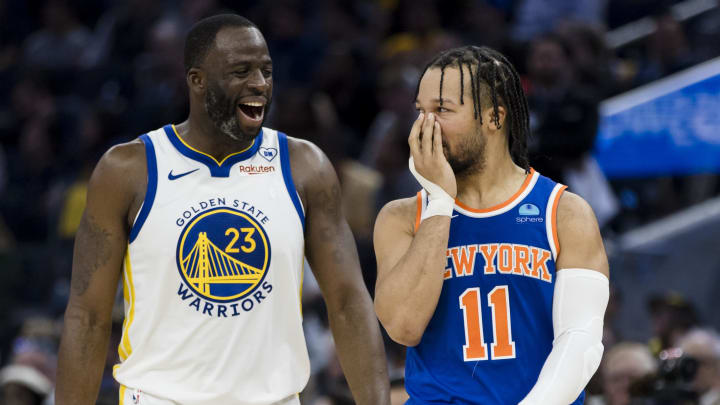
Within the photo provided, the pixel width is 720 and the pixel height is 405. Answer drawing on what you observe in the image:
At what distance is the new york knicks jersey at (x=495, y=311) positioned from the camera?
138 inches

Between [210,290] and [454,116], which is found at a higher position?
[454,116]

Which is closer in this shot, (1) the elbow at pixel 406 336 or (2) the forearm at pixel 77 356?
(1) the elbow at pixel 406 336

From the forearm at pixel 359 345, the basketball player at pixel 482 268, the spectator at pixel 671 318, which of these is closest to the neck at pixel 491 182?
the basketball player at pixel 482 268

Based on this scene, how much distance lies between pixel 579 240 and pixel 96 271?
1.68 metres

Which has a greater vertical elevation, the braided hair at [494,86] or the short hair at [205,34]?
the short hair at [205,34]

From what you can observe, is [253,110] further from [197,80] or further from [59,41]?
[59,41]

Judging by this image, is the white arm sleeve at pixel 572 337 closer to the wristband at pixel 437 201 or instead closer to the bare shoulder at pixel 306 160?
the wristband at pixel 437 201

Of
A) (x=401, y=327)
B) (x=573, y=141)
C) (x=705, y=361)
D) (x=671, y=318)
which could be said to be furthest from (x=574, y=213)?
(x=573, y=141)

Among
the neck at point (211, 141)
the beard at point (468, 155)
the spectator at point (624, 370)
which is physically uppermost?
the neck at point (211, 141)

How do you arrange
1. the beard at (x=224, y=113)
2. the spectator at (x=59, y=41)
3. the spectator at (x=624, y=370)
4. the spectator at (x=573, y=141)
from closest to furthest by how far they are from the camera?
the beard at (x=224, y=113), the spectator at (x=624, y=370), the spectator at (x=573, y=141), the spectator at (x=59, y=41)

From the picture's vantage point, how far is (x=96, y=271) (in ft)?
13.0

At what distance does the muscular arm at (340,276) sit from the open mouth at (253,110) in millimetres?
225

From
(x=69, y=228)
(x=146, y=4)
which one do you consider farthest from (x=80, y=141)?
(x=146, y=4)

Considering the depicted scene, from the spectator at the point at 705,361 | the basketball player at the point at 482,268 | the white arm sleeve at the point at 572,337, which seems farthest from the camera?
the spectator at the point at 705,361
